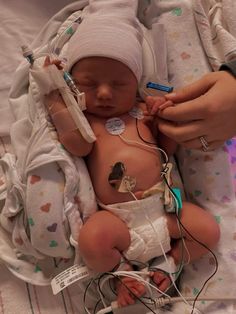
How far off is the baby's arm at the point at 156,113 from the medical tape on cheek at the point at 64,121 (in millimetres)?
207

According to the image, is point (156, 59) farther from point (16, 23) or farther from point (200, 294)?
point (200, 294)

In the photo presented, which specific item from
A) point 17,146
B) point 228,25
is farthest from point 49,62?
point 228,25

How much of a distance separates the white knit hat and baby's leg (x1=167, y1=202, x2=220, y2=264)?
395 millimetres

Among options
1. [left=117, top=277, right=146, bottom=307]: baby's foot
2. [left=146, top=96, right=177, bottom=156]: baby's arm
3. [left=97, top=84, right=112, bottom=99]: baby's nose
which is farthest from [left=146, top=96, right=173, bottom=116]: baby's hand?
[left=117, top=277, right=146, bottom=307]: baby's foot

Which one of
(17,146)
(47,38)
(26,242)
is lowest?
(26,242)

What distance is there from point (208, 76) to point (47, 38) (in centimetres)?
54

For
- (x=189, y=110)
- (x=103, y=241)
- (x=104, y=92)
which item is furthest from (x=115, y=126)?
(x=103, y=241)

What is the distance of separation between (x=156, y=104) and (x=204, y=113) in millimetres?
132

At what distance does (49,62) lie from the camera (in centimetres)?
120

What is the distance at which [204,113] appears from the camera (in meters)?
1.16

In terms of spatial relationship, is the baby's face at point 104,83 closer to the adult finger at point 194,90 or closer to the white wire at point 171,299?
the adult finger at point 194,90

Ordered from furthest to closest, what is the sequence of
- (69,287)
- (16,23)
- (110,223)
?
1. (16,23)
2. (69,287)
3. (110,223)

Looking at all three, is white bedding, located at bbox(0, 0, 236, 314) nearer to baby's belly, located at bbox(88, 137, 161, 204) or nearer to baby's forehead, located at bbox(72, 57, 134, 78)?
baby's belly, located at bbox(88, 137, 161, 204)

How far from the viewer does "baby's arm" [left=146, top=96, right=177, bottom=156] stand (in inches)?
48.1
